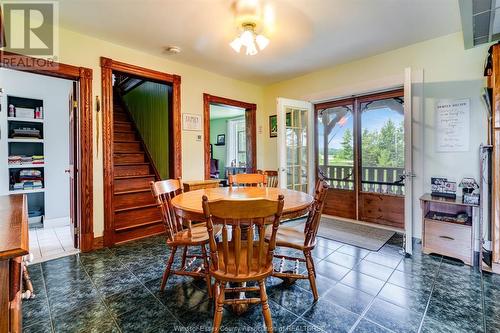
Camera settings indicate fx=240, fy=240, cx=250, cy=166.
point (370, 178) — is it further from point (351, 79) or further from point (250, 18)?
point (250, 18)

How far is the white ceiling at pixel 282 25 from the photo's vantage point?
7.50 ft

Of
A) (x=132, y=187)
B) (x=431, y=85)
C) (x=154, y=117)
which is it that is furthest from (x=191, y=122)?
(x=431, y=85)

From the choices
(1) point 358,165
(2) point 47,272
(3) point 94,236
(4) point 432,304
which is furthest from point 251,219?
(1) point 358,165

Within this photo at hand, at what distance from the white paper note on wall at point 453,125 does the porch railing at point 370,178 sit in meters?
0.81

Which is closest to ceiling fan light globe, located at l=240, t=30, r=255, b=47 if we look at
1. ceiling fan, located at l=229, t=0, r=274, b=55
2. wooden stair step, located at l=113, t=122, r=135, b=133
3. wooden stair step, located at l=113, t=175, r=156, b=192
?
ceiling fan, located at l=229, t=0, r=274, b=55

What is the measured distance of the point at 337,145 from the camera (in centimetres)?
425

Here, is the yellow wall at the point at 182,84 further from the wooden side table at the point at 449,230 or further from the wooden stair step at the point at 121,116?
the wooden side table at the point at 449,230

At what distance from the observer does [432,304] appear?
1797 mm

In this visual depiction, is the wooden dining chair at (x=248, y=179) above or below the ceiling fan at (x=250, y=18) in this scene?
below

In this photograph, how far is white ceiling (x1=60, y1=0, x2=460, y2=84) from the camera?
229 centimetres

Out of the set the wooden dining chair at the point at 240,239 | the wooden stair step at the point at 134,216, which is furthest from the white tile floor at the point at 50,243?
the wooden dining chair at the point at 240,239

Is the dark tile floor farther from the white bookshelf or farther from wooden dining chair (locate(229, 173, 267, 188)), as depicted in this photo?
the white bookshelf

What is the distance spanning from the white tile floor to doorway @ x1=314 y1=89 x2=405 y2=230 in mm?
3977

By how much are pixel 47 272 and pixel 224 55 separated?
3.24 m
